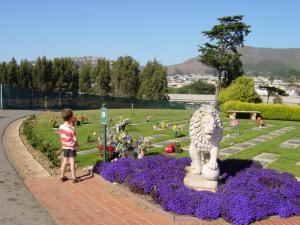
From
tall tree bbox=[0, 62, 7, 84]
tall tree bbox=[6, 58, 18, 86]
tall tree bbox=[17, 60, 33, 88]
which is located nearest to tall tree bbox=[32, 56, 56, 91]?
tall tree bbox=[17, 60, 33, 88]

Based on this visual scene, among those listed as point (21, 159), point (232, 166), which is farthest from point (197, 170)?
point (21, 159)

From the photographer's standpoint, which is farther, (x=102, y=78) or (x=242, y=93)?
(x=102, y=78)

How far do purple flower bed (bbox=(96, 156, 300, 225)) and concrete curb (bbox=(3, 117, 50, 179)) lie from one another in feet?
5.38

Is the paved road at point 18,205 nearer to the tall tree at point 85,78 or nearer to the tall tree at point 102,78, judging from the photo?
the tall tree at point 102,78

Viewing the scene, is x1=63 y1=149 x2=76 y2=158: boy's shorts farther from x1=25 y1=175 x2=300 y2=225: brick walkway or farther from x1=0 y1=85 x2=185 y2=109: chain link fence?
x1=0 y1=85 x2=185 y2=109: chain link fence

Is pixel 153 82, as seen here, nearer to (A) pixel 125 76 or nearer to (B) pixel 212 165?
(A) pixel 125 76

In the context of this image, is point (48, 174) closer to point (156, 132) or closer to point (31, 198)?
point (31, 198)

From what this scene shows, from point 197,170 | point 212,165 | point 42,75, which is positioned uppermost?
point 42,75

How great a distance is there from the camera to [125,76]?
2199 inches

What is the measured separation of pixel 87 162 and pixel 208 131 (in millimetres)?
4323

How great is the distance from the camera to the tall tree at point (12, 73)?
45.5 metres

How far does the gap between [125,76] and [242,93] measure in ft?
89.0

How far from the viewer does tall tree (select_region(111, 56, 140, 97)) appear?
184ft

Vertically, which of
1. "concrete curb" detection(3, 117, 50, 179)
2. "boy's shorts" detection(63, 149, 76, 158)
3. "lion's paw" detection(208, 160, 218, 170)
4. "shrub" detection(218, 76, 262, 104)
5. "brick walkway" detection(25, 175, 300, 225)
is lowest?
"brick walkway" detection(25, 175, 300, 225)
